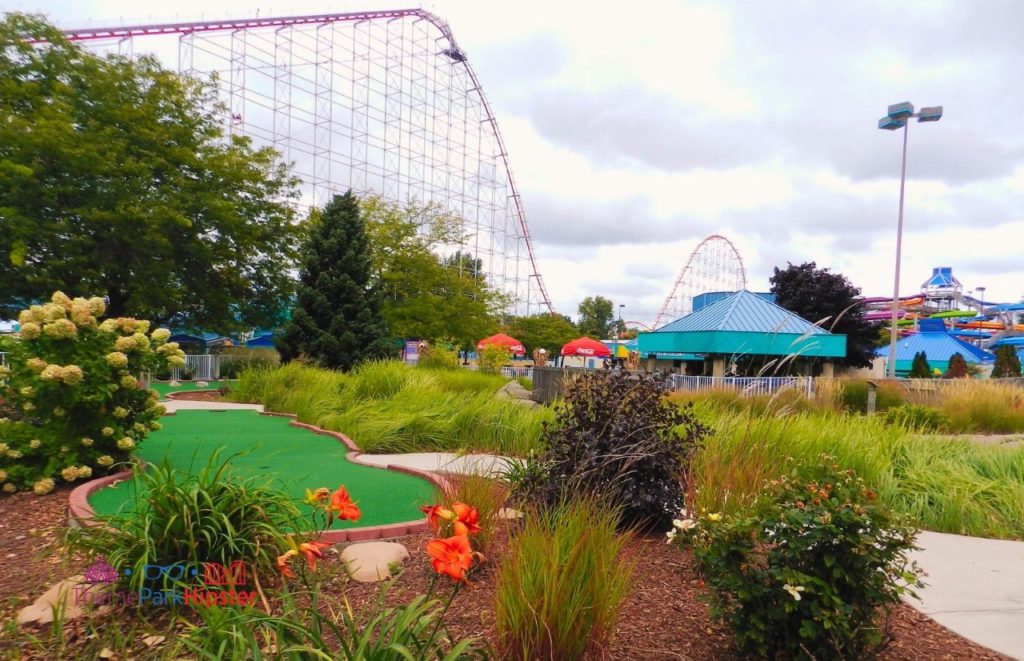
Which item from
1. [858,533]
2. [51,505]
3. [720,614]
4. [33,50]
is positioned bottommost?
[51,505]

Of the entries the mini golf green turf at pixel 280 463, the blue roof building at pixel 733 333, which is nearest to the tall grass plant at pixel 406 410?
the mini golf green turf at pixel 280 463

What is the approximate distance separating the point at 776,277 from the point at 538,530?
1479 inches

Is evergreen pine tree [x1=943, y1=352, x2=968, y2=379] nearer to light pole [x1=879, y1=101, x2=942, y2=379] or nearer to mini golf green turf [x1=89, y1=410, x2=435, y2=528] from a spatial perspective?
light pole [x1=879, y1=101, x2=942, y2=379]

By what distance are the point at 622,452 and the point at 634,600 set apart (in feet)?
3.68

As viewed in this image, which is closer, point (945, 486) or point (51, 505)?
point (51, 505)

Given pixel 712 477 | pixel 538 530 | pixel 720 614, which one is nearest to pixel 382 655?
pixel 538 530

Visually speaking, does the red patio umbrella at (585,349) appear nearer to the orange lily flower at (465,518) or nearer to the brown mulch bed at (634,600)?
the brown mulch bed at (634,600)

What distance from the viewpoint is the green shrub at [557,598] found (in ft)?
7.50

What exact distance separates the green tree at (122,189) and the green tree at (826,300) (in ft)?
90.1

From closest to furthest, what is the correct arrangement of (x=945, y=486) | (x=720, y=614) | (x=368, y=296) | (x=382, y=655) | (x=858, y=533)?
(x=382, y=655) → (x=858, y=533) → (x=720, y=614) → (x=945, y=486) → (x=368, y=296)

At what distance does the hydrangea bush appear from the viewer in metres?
4.93

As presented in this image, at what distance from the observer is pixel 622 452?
407 centimetres

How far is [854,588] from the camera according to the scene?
2.31 metres

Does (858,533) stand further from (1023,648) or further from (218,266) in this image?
(218,266)
